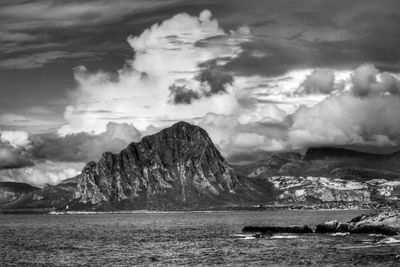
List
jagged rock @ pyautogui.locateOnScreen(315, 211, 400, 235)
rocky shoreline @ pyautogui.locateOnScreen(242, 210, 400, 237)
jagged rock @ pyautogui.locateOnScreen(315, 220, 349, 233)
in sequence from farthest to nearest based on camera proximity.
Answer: jagged rock @ pyautogui.locateOnScreen(315, 220, 349, 233) → rocky shoreline @ pyautogui.locateOnScreen(242, 210, 400, 237) → jagged rock @ pyautogui.locateOnScreen(315, 211, 400, 235)

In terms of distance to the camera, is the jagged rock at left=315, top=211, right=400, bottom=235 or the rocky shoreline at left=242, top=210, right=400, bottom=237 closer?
the jagged rock at left=315, top=211, right=400, bottom=235

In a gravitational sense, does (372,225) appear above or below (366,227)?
above

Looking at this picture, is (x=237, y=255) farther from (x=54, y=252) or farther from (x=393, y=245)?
(x=54, y=252)

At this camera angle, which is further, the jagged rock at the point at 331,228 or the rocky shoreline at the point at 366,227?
the jagged rock at the point at 331,228

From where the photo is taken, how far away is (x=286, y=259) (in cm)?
11550

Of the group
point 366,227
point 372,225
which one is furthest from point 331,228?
point 372,225

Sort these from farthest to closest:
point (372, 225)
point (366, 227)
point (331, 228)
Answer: point (331, 228) → point (366, 227) → point (372, 225)

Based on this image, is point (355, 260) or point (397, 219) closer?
point (355, 260)

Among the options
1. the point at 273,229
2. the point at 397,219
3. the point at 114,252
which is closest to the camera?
the point at 114,252

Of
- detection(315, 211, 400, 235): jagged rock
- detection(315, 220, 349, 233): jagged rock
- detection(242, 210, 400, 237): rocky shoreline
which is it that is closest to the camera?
detection(315, 211, 400, 235): jagged rock

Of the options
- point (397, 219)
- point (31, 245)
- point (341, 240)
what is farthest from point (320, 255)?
point (31, 245)

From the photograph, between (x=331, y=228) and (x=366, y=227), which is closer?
(x=366, y=227)

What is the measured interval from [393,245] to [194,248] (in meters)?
51.0

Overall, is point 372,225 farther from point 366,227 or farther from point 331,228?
point 331,228
